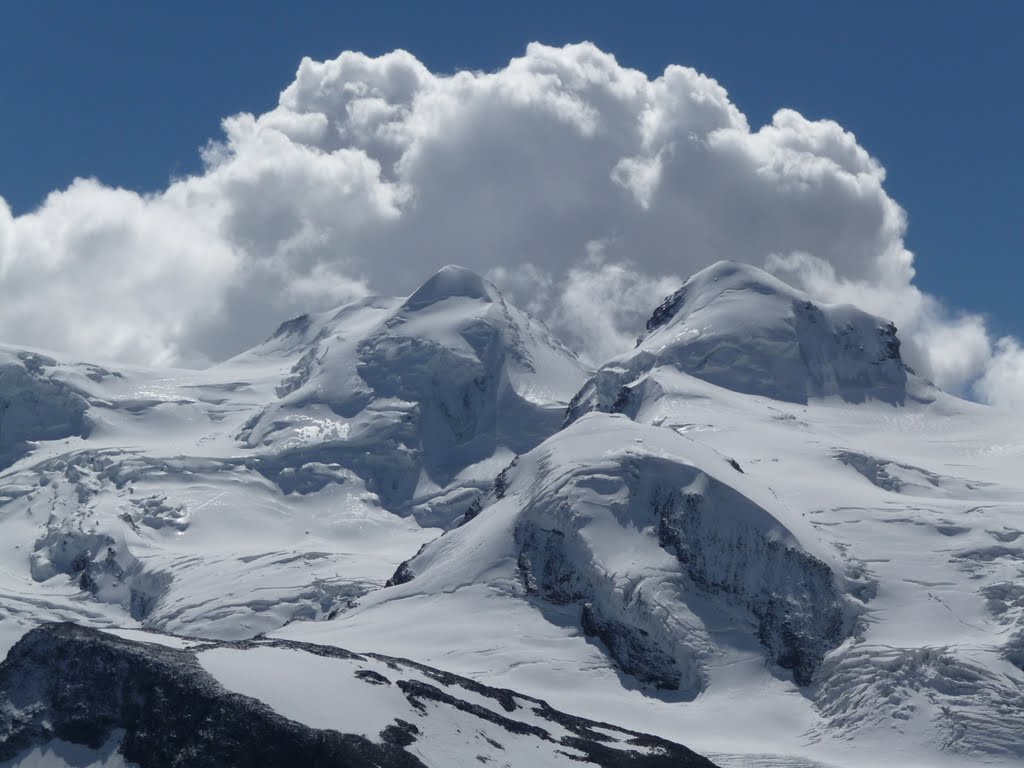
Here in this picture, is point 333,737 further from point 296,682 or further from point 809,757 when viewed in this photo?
point 809,757

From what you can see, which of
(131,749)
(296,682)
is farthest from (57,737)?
(296,682)

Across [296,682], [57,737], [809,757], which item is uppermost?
[809,757]

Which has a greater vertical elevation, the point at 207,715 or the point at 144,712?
the point at 207,715

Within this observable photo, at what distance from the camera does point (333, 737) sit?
477ft

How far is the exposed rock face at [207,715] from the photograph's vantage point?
476 ft

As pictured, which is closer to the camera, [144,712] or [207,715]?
[207,715]

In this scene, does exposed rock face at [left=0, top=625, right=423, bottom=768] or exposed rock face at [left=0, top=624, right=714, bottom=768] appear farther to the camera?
exposed rock face at [left=0, top=624, right=714, bottom=768]

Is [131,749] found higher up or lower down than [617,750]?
lower down

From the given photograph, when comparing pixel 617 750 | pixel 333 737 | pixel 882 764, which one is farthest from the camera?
pixel 882 764

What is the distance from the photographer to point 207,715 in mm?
147250

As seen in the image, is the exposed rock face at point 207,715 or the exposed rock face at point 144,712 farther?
the exposed rock face at point 207,715

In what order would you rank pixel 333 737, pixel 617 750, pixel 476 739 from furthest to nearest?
pixel 617 750, pixel 476 739, pixel 333 737

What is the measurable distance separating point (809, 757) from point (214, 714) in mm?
77073

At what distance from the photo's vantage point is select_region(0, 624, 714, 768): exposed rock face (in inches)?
5709
